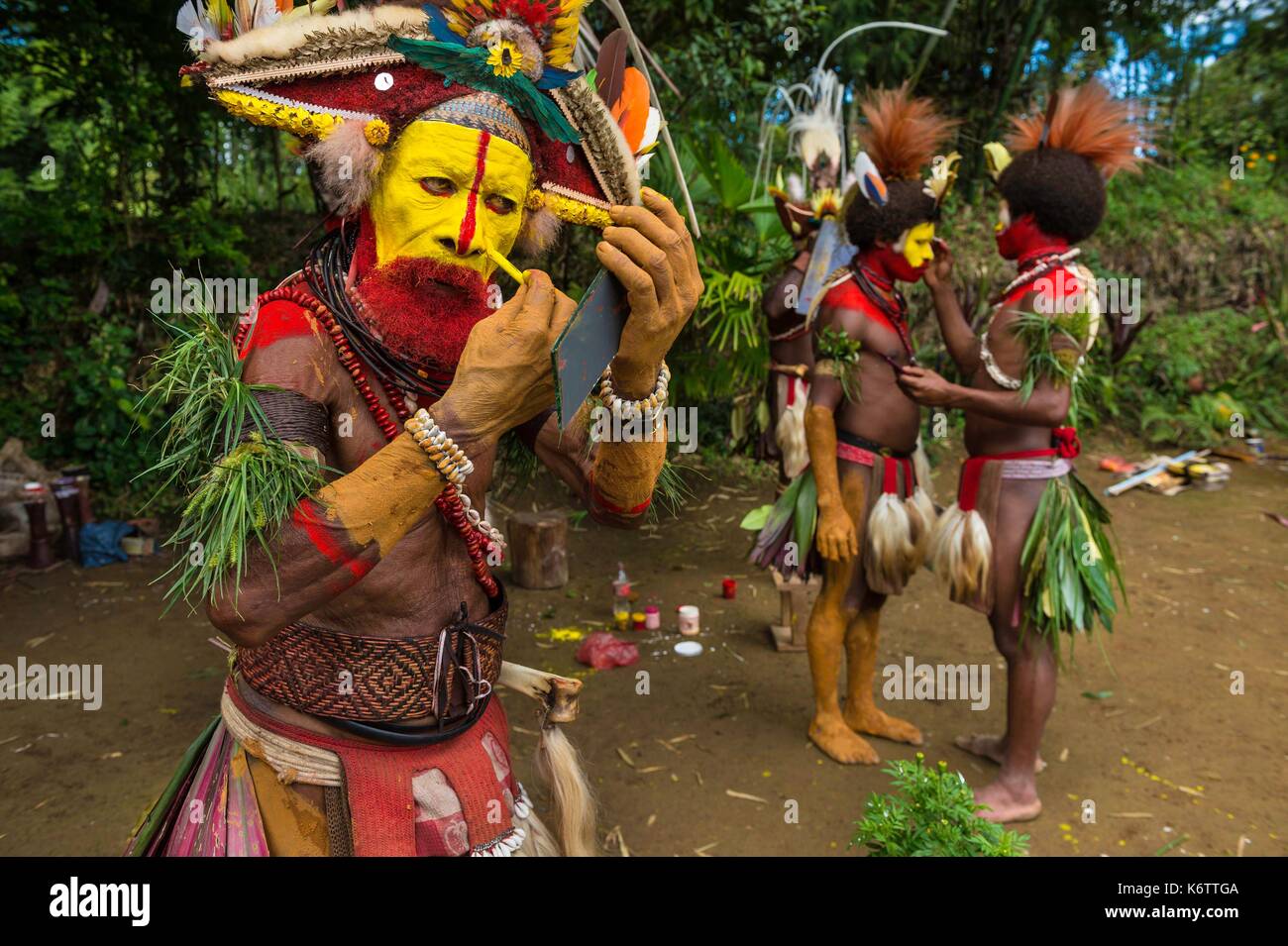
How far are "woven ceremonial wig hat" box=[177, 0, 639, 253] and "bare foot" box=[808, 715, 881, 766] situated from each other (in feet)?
9.83

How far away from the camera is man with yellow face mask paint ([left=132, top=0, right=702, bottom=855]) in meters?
1.42

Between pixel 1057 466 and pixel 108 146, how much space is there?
6.91 meters

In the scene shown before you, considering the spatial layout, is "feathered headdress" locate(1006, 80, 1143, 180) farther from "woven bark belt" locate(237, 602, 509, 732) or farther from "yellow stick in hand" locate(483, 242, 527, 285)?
"woven bark belt" locate(237, 602, 509, 732)

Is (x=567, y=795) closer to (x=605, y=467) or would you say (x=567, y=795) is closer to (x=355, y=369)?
(x=605, y=467)

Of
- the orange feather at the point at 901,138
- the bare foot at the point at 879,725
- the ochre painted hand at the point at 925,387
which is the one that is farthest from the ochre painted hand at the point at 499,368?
the bare foot at the point at 879,725

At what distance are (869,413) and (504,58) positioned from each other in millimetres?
2517

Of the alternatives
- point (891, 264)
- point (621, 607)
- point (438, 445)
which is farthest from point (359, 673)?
point (621, 607)

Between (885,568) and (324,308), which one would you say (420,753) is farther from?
(885,568)

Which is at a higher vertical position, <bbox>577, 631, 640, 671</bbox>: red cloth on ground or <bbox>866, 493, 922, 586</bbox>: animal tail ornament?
<bbox>866, 493, 922, 586</bbox>: animal tail ornament

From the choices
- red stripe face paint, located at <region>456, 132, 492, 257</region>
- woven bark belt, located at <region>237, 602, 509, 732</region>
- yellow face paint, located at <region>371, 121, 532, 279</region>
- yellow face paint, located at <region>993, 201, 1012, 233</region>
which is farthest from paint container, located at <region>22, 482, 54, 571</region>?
yellow face paint, located at <region>993, 201, 1012, 233</region>

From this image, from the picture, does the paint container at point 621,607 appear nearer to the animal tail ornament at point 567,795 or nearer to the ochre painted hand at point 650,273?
the animal tail ornament at point 567,795

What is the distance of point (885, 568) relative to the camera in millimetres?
3801

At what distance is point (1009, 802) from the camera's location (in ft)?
11.5
